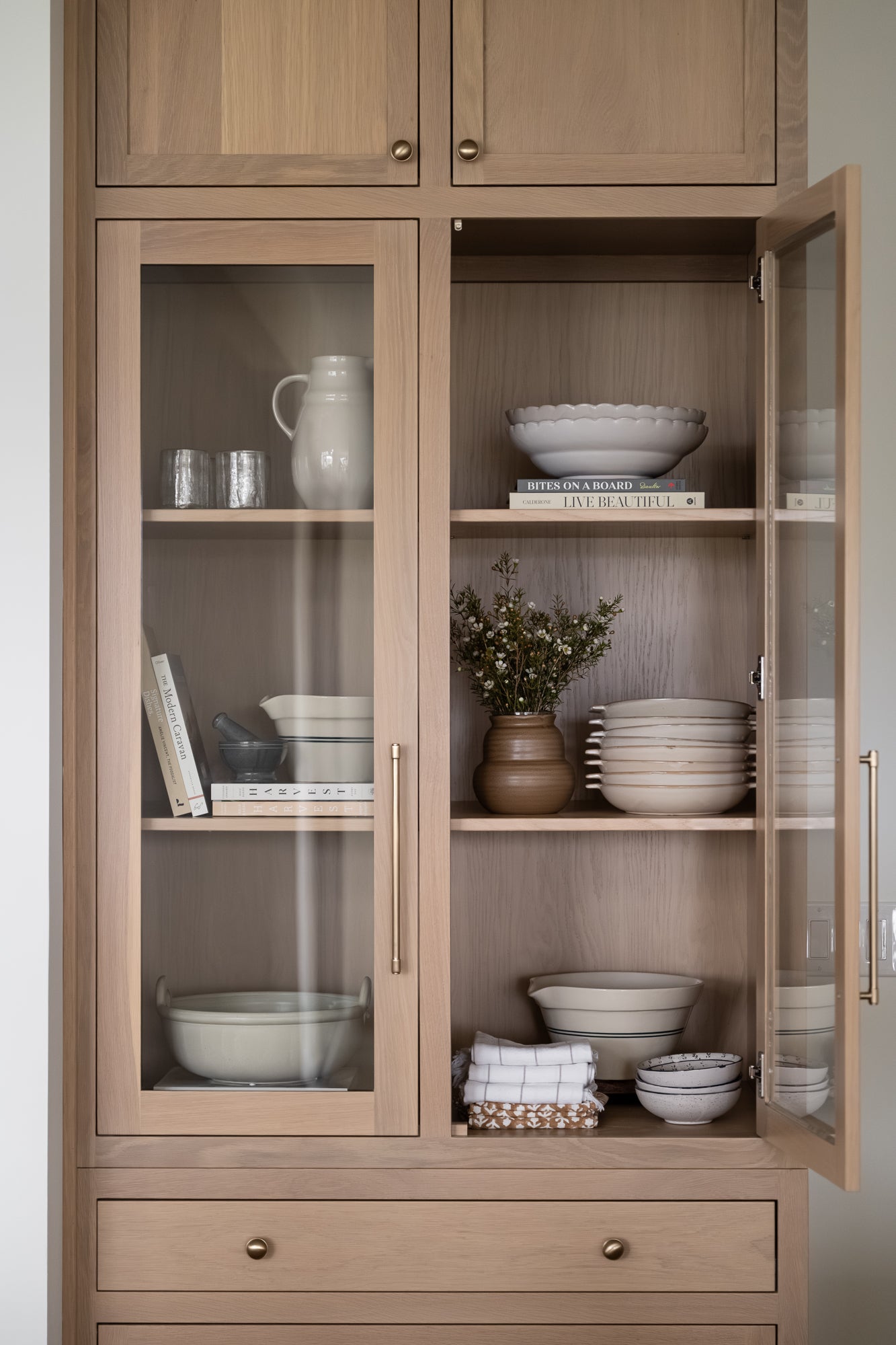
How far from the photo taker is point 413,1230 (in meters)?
1.50

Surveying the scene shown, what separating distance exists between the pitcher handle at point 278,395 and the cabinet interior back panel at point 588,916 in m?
0.75

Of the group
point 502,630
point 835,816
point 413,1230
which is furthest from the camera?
point 502,630

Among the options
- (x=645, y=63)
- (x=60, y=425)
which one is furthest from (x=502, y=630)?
(x=645, y=63)

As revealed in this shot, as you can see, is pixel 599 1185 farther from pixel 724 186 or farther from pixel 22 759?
pixel 724 186

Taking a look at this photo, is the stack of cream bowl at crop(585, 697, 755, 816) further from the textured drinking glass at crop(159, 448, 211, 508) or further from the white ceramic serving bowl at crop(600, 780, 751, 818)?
the textured drinking glass at crop(159, 448, 211, 508)

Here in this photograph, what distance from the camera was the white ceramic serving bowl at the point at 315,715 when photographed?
154 cm

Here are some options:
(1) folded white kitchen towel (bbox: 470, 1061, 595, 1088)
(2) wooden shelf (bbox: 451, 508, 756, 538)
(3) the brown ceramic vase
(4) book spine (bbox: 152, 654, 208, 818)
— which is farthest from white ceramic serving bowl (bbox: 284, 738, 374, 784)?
(1) folded white kitchen towel (bbox: 470, 1061, 595, 1088)

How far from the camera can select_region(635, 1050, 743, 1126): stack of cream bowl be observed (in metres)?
1.57

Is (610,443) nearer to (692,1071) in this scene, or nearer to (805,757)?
(805,757)

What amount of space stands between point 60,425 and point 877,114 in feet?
4.91

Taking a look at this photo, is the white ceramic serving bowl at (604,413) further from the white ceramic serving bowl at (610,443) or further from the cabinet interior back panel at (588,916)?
the cabinet interior back panel at (588,916)

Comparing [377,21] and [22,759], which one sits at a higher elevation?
[377,21]

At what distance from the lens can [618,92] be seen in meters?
1.53

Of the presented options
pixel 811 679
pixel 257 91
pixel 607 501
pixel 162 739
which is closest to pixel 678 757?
pixel 811 679
